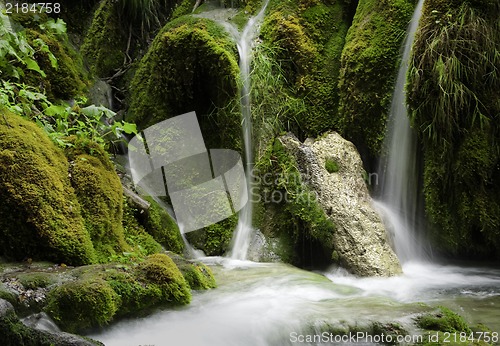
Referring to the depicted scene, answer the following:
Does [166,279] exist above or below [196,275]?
above

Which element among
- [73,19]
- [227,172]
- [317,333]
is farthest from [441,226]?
[73,19]

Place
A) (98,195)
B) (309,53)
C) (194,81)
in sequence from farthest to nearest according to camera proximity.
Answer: (309,53) → (194,81) → (98,195)

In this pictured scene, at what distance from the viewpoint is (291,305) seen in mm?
3846

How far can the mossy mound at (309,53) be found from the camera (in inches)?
276

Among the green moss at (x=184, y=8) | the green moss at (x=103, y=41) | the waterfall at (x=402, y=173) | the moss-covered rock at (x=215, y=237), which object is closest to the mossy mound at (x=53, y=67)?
the green moss at (x=103, y=41)

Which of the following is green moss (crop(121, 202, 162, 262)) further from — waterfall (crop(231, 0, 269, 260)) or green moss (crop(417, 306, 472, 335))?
green moss (crop(417, 306, 472, 335))

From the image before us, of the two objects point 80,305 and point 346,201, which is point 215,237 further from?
point 80,305

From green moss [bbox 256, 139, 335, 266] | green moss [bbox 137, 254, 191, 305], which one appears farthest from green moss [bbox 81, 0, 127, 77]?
green moss [bbox 137, 254, 191, 305]

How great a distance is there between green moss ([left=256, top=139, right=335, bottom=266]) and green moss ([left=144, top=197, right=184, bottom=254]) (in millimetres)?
1108

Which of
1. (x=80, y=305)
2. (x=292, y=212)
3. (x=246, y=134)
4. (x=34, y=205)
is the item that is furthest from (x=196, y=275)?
(x=246, y=134)

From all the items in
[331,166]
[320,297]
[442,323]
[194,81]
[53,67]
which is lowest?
[320,297]

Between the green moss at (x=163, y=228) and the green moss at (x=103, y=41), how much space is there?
364 centimetres

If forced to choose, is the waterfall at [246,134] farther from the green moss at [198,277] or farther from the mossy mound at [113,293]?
the mossy mound at [113,293]

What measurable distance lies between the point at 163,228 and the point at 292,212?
5.08 ft
